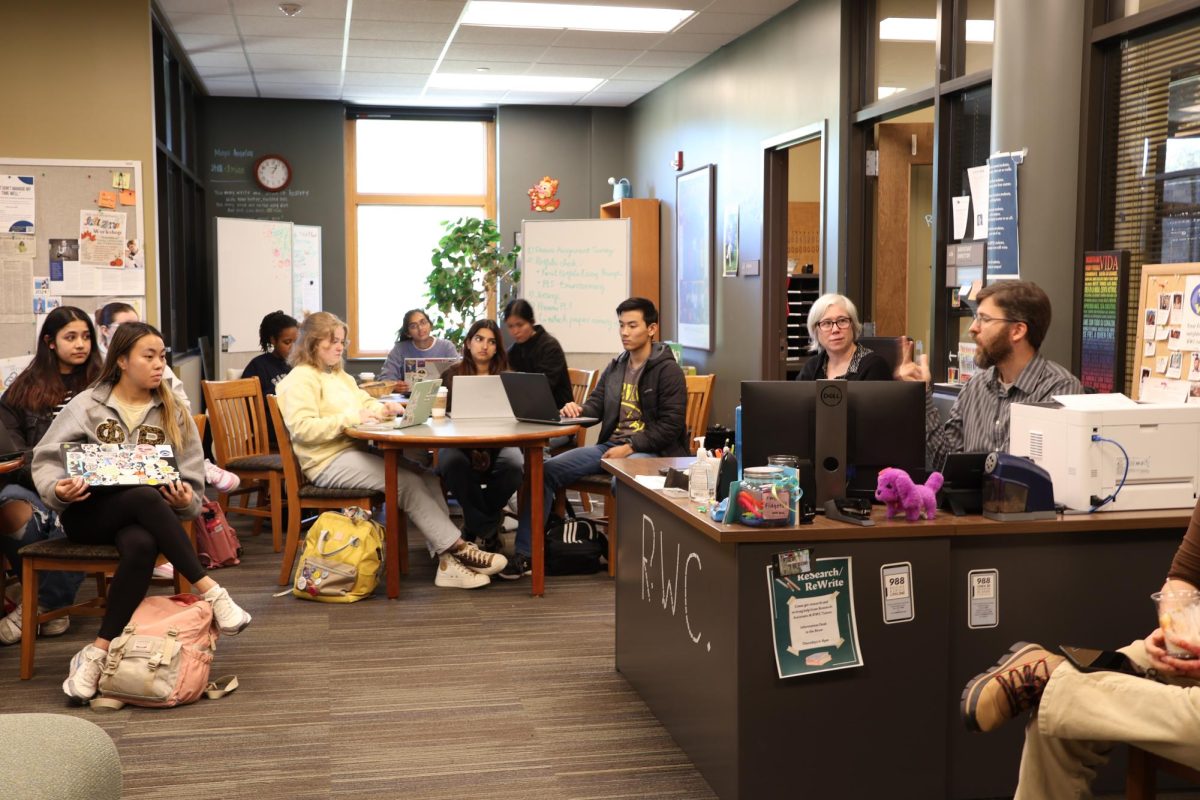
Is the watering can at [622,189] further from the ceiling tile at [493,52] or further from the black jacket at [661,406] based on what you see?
the black jacket at [661,406]

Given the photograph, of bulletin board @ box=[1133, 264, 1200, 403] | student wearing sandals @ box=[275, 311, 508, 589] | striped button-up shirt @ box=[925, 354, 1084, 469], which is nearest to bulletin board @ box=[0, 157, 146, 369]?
student wearing sandals @ box=[275, 311, 508, 589]

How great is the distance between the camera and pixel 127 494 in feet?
12.8

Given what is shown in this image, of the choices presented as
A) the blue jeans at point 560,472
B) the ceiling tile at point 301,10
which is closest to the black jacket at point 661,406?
the blue jeans at point 560,472

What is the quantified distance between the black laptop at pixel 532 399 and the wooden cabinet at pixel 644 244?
4668mm

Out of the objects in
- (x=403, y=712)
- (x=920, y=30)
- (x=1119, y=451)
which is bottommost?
(x=403, y=712)

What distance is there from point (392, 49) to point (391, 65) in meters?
0.62

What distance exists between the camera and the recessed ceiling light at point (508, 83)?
31.3 feet

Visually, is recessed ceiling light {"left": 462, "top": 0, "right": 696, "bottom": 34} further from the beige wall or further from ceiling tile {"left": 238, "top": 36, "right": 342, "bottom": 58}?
the beige wall

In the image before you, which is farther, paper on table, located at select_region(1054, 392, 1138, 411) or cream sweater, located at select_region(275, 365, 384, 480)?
cream sweater, located at select_region(275, 365, 384, 480)

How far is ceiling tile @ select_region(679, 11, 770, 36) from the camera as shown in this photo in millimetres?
7398

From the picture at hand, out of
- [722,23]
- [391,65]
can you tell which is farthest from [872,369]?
[391,65]

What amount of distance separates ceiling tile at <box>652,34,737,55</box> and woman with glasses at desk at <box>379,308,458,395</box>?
8.53 ft

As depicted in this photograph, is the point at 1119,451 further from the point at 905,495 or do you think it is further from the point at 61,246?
the point at 61,246

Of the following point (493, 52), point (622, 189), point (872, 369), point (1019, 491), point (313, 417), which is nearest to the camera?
point (1019, 491)
